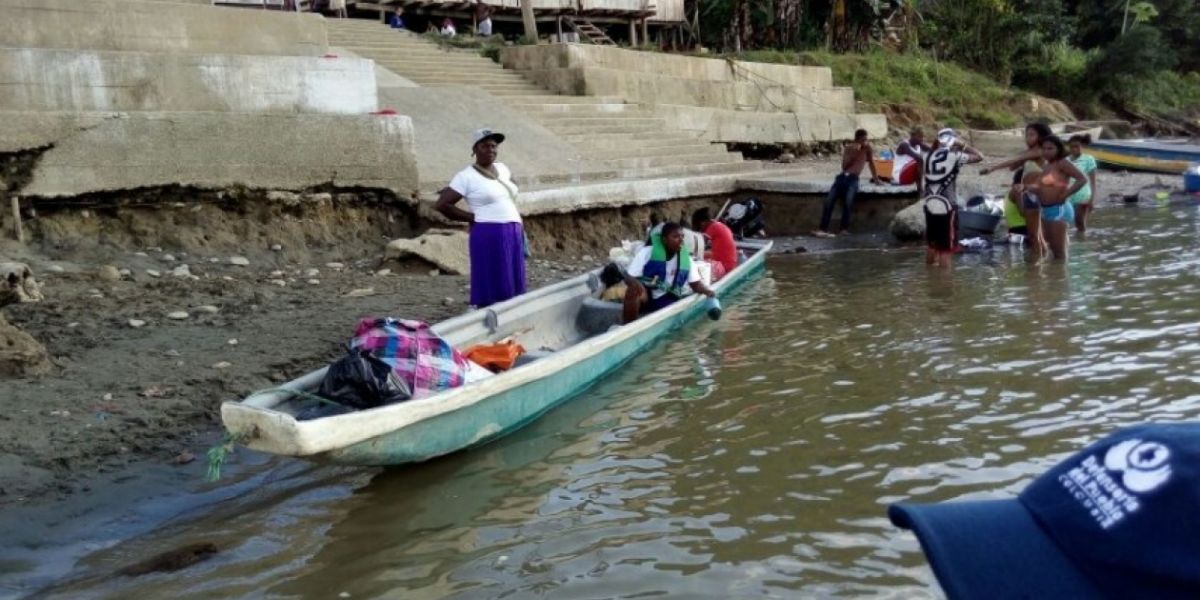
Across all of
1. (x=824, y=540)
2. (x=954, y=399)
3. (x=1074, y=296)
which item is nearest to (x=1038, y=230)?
(x=1074, y=296)

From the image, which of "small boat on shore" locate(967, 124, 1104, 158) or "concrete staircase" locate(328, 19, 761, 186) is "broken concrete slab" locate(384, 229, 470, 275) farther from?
"small boat on shore" locate(967, 124, 1104, 158)

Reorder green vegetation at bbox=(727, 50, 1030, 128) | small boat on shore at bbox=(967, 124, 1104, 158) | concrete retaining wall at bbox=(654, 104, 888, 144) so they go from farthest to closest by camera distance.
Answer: green vegetation at bbox=(727, 50, 1030, 128) < small boat on shore at bbox=(967, 124, 1104, 158) < concrete retaining wall at bbox=(654, 104, 888, 144)

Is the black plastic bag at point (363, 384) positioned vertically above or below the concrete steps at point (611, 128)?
below

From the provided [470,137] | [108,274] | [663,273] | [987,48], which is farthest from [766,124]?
[108,274]

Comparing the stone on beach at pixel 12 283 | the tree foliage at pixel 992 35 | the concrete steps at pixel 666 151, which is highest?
the tree foliage at pixel 992 35

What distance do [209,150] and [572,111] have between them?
7555 millimetres

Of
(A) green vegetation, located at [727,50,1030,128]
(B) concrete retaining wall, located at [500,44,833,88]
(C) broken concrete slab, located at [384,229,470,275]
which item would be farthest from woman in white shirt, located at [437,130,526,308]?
(A) green vegetation, located at [727,50,1030,128]

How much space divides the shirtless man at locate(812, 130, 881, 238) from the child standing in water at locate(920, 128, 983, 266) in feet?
7.17

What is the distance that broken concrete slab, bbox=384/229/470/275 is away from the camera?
366 inches

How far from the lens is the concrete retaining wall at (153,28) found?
8711 millimetres

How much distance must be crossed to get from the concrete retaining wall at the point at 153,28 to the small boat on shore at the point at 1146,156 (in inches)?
624

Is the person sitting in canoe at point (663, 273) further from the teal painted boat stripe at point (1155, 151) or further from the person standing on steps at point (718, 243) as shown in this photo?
the teal painted boat stripe at point (1155, 151)

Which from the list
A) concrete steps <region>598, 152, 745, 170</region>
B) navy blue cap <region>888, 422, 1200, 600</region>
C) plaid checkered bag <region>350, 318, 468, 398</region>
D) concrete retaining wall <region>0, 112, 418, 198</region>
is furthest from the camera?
concrete steps <region>598, 152, 745, 170</region>

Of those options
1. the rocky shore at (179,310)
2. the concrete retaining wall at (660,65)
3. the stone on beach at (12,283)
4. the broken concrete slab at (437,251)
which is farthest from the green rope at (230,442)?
the concrete retaining wall at (660,65)
